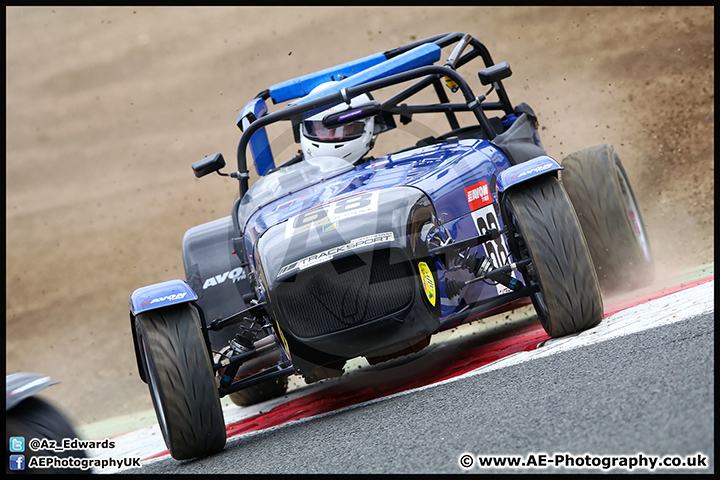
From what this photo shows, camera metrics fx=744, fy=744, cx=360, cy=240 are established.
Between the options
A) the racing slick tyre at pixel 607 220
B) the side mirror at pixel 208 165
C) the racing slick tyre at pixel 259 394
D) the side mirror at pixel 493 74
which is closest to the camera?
the side mirror at pixel 493 74

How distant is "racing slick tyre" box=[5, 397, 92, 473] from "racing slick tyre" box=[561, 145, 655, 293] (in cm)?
374

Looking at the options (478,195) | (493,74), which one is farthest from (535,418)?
(493,74)

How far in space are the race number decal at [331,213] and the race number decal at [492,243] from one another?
0.63 metres

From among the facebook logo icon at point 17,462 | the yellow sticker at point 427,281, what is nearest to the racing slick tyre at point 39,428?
the facebook logo icon at point 17,462

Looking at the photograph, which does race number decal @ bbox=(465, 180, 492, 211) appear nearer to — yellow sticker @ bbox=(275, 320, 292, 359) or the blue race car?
the blue race car

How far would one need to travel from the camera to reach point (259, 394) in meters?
5.81

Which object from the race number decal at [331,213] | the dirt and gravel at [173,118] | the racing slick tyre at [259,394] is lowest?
the racing slick tyre at [259,394]

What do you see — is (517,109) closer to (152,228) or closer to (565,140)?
(565,140)

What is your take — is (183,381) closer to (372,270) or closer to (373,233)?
(372,270)

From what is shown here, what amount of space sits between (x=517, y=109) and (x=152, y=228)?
316 inches

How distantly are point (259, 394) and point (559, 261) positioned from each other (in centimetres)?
307

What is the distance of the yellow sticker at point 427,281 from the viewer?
11.3 feet

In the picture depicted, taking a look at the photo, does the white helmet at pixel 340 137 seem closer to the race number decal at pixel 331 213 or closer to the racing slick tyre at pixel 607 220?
the race number decal at pixel 331 213

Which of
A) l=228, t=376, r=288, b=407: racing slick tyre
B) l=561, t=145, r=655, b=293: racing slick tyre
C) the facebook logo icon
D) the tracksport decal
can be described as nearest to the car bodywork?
the tracksport decal
